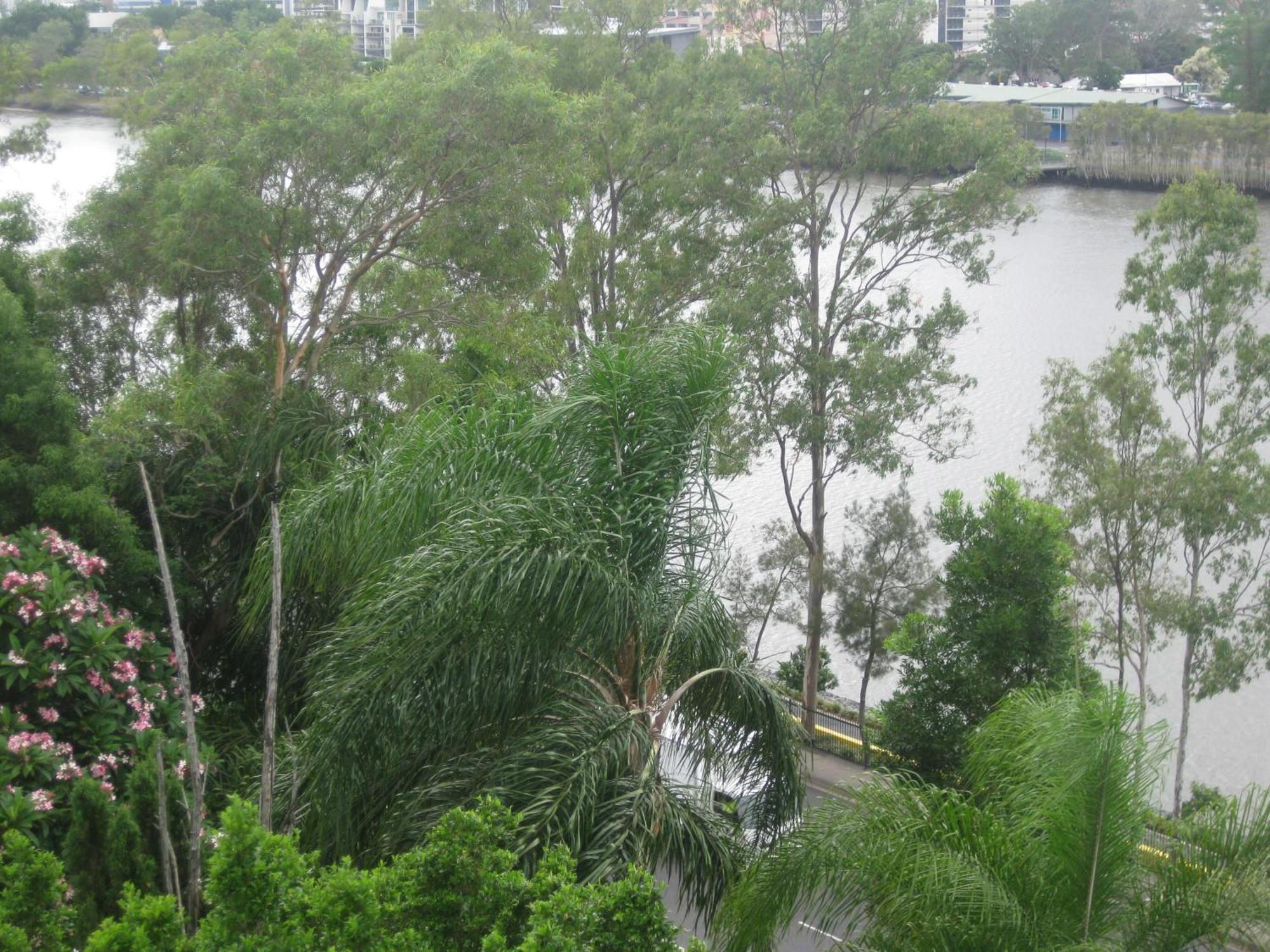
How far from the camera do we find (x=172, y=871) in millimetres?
5715

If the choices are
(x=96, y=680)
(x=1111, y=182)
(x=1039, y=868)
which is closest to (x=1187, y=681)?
(x=1039, y=868)

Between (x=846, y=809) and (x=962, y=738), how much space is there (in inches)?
335

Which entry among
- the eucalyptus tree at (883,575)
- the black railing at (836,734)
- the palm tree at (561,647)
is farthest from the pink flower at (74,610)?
the eucalyptus tree at (883,575)

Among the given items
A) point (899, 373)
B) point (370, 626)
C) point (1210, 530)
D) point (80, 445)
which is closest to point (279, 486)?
point (80, 445)

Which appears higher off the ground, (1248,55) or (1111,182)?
(1248,55)

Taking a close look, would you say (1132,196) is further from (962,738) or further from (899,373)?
(962,738)

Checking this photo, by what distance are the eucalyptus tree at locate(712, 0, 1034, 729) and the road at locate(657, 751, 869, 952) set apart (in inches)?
42.5

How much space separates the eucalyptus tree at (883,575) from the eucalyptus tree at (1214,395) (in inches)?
147

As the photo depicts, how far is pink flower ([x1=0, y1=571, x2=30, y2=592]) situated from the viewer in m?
8.05

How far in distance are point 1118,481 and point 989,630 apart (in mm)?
5998

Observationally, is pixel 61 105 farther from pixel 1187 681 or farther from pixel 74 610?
pixel 1187 681

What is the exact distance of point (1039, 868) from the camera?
6.15 meters

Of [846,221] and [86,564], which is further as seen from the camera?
[846,221]

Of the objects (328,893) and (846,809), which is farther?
(846,809)
